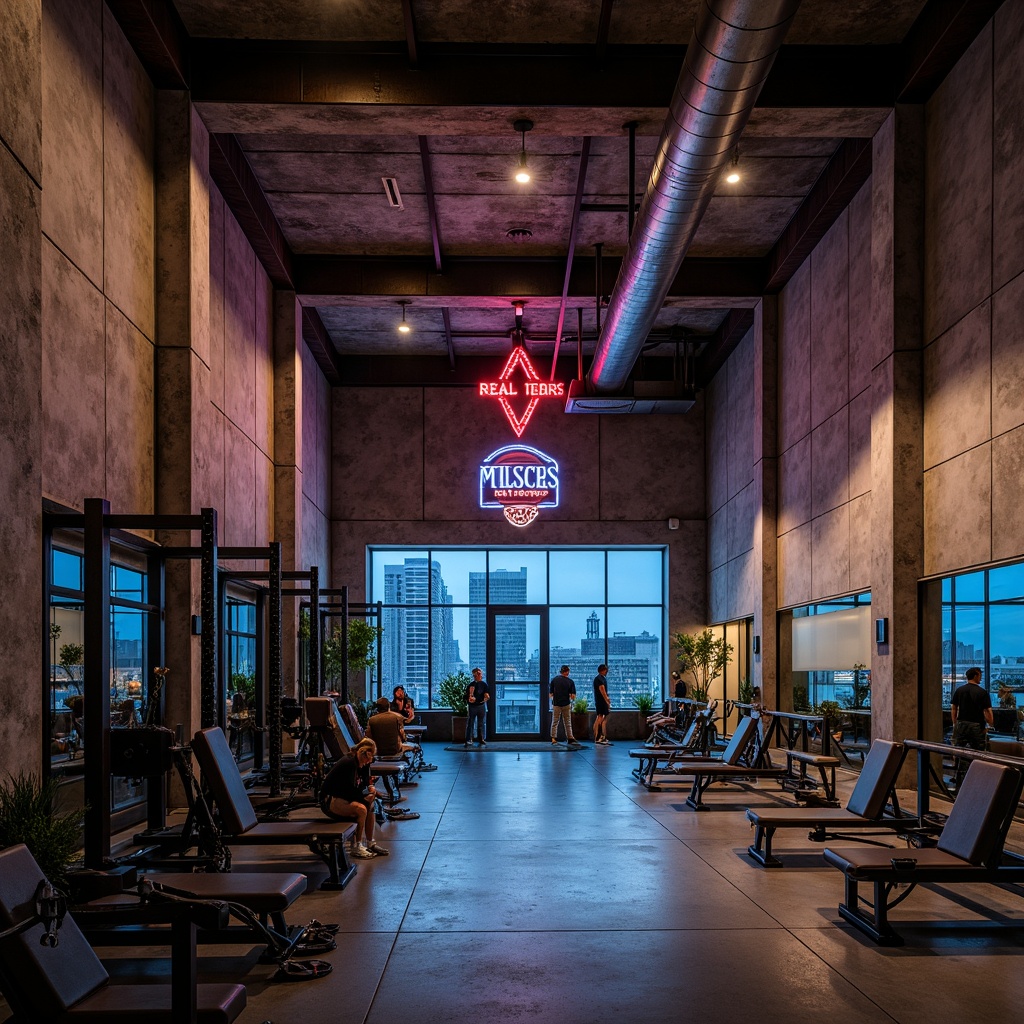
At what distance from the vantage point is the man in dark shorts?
9.78m

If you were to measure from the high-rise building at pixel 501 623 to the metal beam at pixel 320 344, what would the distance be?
5.27m

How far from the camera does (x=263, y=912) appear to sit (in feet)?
18.2

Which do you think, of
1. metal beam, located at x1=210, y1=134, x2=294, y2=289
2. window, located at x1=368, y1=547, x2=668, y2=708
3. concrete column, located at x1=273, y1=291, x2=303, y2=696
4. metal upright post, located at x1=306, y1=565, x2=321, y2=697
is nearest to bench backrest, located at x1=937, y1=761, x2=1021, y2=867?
metal upright post, located at x1=306, y1=565, x2=321, y2=697

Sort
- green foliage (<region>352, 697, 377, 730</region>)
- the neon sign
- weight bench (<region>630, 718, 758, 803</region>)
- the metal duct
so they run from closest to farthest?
the metal duct, weight bench (<region>630, 718, 758, 803</region>), green foliage (<region>352, 697, 377, 730</region>), the neon sign

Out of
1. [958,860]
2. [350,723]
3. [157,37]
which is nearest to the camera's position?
[958,860]

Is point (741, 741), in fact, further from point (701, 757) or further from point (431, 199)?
point (431, 199)

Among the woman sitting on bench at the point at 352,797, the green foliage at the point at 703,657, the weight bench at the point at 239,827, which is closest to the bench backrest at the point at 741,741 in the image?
the woman sitting on bench at the point at 352,797

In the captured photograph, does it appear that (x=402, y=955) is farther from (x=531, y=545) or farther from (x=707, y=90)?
(x=531, y=545)

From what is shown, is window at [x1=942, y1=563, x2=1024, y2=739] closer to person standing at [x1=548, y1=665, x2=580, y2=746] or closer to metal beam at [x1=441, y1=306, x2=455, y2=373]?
person standing at [x1=548, y1=665, x2=580, y2=746]

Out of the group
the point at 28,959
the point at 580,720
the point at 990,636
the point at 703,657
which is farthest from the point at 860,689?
the point at 28,959

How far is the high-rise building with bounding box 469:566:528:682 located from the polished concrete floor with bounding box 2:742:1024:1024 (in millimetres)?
12889

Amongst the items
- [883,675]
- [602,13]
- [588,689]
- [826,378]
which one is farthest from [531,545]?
[602,13]

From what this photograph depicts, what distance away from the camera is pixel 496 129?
447 inches

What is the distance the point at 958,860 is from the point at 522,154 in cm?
855
